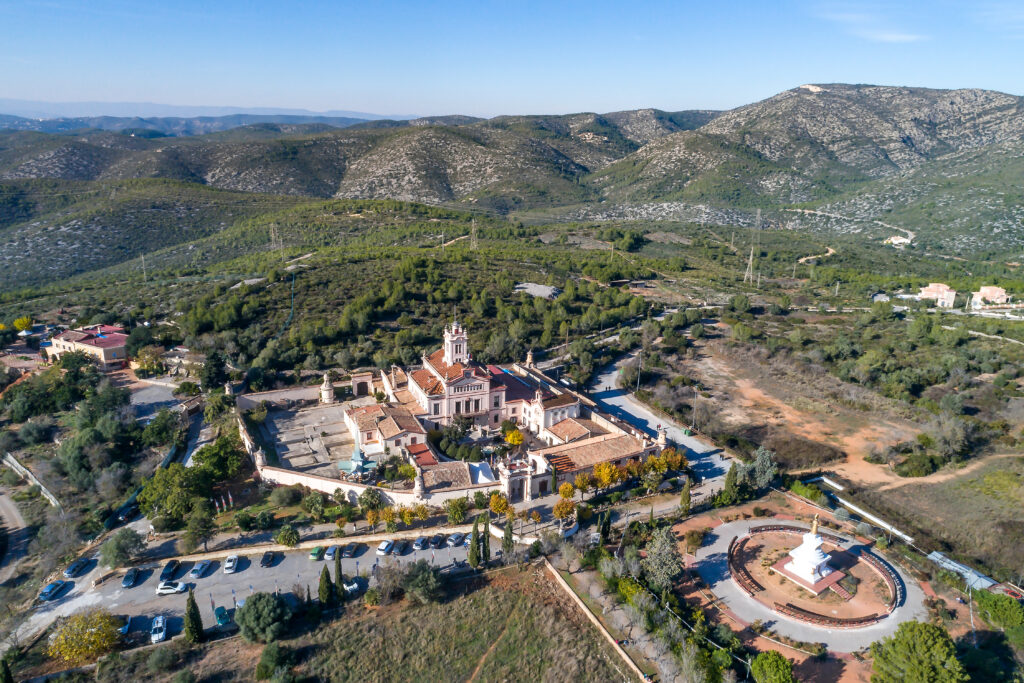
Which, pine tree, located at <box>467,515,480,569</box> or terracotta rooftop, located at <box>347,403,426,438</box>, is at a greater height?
terracotta rooftop, located at <box>347,403,426,438</box>

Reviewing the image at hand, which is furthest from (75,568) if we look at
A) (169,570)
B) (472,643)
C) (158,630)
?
(472,643)

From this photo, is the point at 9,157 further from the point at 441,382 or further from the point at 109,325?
the point at 441,382

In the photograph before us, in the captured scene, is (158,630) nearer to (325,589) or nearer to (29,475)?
(325,589)

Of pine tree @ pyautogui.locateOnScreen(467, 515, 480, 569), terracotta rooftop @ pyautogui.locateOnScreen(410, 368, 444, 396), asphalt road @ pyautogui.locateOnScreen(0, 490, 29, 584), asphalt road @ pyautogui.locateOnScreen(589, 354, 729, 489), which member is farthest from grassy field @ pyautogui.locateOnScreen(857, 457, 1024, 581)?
asphalt road @ pyautogui.locateOnScreen(0, 490, 29, 584)

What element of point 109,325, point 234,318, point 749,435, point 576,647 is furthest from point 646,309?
point 109,325

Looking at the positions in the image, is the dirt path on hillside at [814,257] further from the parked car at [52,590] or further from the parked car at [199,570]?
the parked car at [52,590]

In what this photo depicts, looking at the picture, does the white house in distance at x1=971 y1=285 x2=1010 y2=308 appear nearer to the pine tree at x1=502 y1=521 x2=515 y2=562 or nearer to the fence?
the pine tree at x1=502 y1=521 x2=515 y2=562
